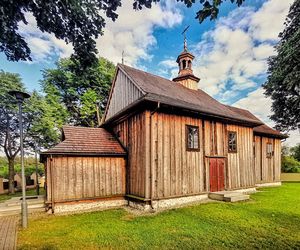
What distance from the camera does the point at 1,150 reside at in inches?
886

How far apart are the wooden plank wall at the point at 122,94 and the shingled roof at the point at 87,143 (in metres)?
1.99

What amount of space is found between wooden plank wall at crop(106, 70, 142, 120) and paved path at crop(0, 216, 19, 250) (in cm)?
701

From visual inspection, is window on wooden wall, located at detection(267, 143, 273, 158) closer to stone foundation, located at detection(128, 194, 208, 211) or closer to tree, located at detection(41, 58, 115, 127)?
stone foundation, located at detection(128, 194, 208, 211)

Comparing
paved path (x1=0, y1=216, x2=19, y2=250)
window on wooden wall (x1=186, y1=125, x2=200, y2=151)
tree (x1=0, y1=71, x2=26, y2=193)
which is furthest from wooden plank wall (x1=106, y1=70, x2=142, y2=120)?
tree (x1=0, y1=71, x2=26, y2=193)

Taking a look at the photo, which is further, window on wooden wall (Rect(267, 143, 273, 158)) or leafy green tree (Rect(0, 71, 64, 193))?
leafy green tree (Rect(0, 71, 64, 193))

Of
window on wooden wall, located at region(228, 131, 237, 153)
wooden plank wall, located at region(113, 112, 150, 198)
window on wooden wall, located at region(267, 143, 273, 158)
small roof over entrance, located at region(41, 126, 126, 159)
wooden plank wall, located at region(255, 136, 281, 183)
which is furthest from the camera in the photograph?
window on wooden wall, located at region(267, 143, 273, 158)

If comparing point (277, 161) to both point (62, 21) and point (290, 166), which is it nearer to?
point (290, 166)

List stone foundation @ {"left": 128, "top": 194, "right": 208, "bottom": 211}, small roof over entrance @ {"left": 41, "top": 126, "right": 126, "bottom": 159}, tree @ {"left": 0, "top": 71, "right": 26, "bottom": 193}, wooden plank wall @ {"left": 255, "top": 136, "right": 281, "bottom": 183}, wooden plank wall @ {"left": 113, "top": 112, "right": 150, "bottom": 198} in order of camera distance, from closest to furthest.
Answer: stone foundation @ {"left": 128, "top": 194, "right": 208, "bottom": 211}
wooden plank wall @ {"left": 113, "top": 112, "right": 150, "bottom": 198}
small roof over entrance @ {"left": 41, "top": 126, "right": 126, "bottom": 159}
wooden plank wall @ {"left": 255, "top": 136, "right": 281, "bottom": 183}
tree @ {"left": 0, "top": 71, "right": 26, "bottom": 193}

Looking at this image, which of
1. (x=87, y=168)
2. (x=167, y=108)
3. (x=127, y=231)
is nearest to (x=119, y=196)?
(x=87, y=168)

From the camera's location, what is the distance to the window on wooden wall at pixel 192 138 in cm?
1027

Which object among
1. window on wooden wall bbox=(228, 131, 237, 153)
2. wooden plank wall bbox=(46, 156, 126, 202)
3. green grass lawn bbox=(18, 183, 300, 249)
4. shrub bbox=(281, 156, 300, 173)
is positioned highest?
window on wooden wall bbox=(228, 131, 237, 153)

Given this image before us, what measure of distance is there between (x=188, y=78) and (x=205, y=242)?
40.1 ft

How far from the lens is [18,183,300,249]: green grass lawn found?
201 inches

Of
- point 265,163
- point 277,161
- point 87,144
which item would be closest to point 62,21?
point 87,144
